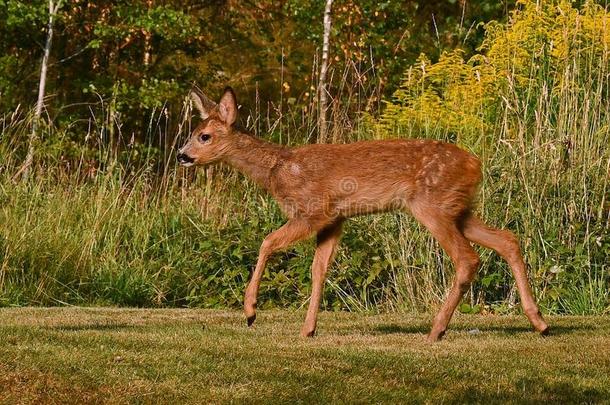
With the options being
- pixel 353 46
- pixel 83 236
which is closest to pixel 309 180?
pixel 83 236

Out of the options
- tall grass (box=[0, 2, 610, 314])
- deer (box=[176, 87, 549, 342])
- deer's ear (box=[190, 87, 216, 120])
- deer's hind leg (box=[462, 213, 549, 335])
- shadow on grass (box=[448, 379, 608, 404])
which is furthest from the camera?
tall grass (box=[0, 2, 610, 314])

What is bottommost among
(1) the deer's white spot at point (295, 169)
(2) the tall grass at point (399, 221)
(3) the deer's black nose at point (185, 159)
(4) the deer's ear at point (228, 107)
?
(2) the tall grass at point (399, 221)

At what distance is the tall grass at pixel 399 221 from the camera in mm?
11883

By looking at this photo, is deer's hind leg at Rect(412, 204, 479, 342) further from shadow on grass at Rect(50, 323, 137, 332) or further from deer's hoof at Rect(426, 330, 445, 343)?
shadow on grass at Rect(50, 323, 137, 332)

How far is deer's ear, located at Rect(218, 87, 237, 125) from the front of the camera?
32.5 feet

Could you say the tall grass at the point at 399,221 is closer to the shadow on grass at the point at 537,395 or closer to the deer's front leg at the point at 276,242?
the deer's front leg at the point at 276,242

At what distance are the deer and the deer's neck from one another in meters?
0.02

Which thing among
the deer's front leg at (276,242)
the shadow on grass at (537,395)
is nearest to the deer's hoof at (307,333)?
the deer's front leg at (276,242)

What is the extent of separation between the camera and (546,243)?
38.6 ft

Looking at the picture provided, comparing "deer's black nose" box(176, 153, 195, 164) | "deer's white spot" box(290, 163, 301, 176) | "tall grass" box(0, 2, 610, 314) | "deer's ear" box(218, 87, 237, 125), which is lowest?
→ "tall grass" box(0, 2, 610, 314)

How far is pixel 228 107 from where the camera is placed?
1000cm

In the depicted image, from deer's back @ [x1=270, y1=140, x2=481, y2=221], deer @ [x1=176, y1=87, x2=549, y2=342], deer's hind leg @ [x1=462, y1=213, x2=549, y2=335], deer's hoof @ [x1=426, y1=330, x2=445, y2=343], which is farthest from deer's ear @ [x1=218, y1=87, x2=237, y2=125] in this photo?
deer's hoof @ [x1=426, y1=330, x2=445, y2=343]

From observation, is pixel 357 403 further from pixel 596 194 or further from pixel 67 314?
pixel 596 194

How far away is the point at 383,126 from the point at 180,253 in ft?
8.76
